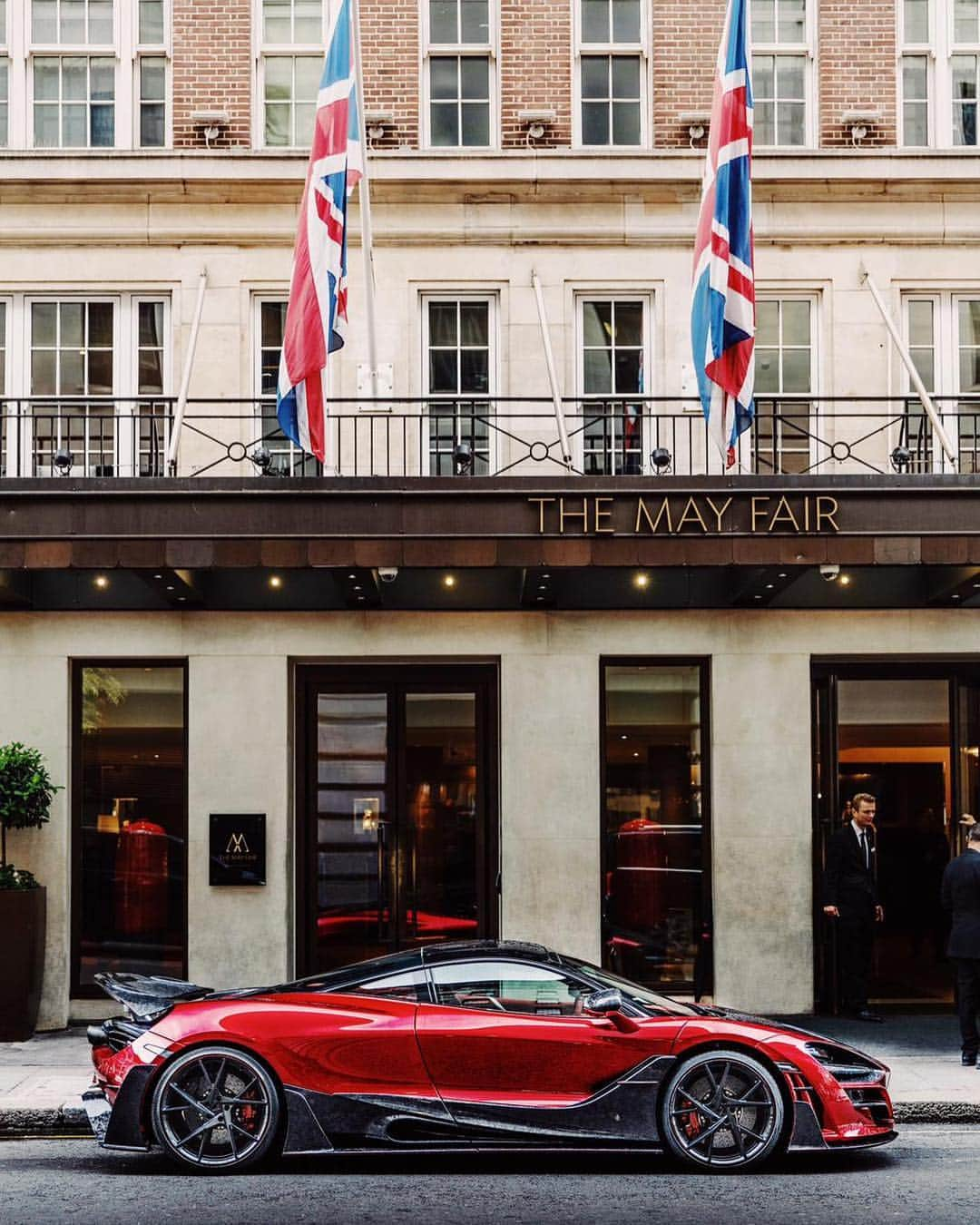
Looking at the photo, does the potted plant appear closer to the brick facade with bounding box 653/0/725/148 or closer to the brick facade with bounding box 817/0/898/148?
the brick facade with bounding box 653/0/725/148

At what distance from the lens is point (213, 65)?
15.4 metres

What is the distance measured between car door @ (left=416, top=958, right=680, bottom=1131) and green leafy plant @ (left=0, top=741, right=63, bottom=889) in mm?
5836

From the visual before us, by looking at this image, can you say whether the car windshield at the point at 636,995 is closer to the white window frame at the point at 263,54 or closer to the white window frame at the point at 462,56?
the white window frame at the point at 462,56

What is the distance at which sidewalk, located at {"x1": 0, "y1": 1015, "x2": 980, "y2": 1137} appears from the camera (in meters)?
10.2

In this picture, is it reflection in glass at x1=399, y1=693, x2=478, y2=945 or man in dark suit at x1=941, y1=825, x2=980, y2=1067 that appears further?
reflection in glass at x1=399, y1=693, x2=478, y2=945

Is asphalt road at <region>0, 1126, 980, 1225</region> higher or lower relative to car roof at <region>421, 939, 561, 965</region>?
lower

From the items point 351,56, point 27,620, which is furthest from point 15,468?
point 351,56

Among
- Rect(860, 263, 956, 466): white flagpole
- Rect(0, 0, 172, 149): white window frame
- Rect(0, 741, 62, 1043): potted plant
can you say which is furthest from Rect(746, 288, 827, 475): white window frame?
Rect(0, 741, 62, 1043): potted plant

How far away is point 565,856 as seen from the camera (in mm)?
14430

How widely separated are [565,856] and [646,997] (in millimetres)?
5309

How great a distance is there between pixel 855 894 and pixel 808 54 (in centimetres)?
833

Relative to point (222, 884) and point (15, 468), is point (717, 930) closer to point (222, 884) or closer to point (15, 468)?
point (222, 884)

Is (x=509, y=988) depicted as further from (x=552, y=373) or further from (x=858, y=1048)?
Result: (x=552, y=373)

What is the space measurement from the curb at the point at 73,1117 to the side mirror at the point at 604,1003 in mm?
2687
